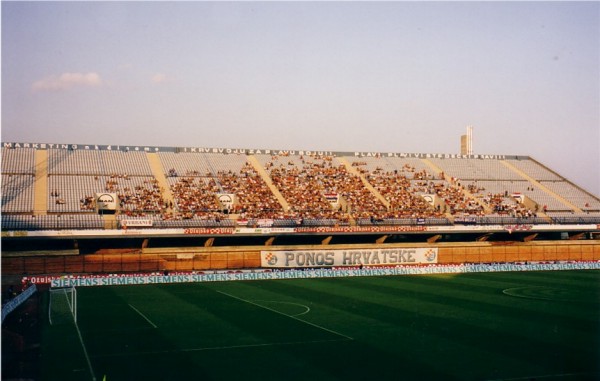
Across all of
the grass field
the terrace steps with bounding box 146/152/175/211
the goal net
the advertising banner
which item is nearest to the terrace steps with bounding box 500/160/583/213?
the grass field

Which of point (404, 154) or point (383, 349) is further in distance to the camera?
point (404, 154)

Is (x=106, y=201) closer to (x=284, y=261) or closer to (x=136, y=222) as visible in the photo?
(x=136, y=222)

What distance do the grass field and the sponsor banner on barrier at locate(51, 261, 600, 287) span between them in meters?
3.86

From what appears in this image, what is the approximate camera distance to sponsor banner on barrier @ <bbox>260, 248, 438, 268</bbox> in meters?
70.0

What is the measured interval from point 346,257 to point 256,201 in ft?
43.8

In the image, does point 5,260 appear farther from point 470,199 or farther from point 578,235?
point 578,235

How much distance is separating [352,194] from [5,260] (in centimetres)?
4054

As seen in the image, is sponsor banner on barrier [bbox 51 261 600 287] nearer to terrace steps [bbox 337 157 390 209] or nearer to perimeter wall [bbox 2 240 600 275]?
perimeter wall [bbox 2 240 600 275]

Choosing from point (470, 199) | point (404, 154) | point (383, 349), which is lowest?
point (383, 349)

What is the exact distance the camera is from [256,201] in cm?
7806

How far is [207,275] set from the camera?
61844 millimetres

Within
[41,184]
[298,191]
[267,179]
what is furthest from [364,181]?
[41,184]

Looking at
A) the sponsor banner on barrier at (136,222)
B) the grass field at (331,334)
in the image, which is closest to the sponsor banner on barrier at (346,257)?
the sponsor banner on barrier at (136,222)

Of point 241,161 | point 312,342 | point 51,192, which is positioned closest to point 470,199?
point 241,161
